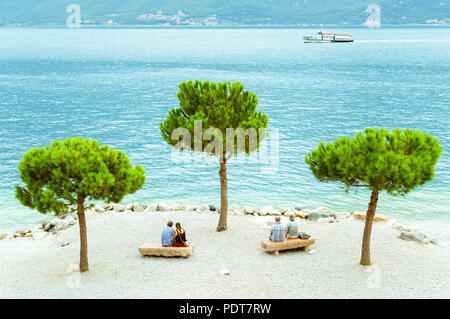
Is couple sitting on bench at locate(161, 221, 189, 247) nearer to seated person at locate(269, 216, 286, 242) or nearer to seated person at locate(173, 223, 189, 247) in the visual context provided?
seated person at locate(173, 223, 189, 247)

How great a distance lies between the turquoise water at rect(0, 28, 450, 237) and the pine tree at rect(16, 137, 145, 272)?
33.0 feet

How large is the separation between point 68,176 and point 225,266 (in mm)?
7910

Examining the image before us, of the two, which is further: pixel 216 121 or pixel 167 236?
pixel 216 121

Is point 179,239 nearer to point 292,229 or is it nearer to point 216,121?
point 292,229

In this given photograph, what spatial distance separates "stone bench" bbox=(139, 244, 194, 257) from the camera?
70.3 feet

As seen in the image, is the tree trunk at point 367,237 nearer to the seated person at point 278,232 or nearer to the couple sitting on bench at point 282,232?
the couple sitting on bench at point 282,232

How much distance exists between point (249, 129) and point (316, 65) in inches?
5052

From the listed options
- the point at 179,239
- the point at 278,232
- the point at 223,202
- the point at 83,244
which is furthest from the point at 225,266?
the point at 83,244

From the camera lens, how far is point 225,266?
2078 centimetres

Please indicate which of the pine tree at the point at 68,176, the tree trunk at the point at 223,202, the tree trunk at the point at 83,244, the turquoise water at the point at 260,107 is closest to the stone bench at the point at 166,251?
the tree trunk at the point at 83,244

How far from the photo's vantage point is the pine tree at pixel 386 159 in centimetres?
1791

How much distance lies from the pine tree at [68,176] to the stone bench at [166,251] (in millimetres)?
3607
